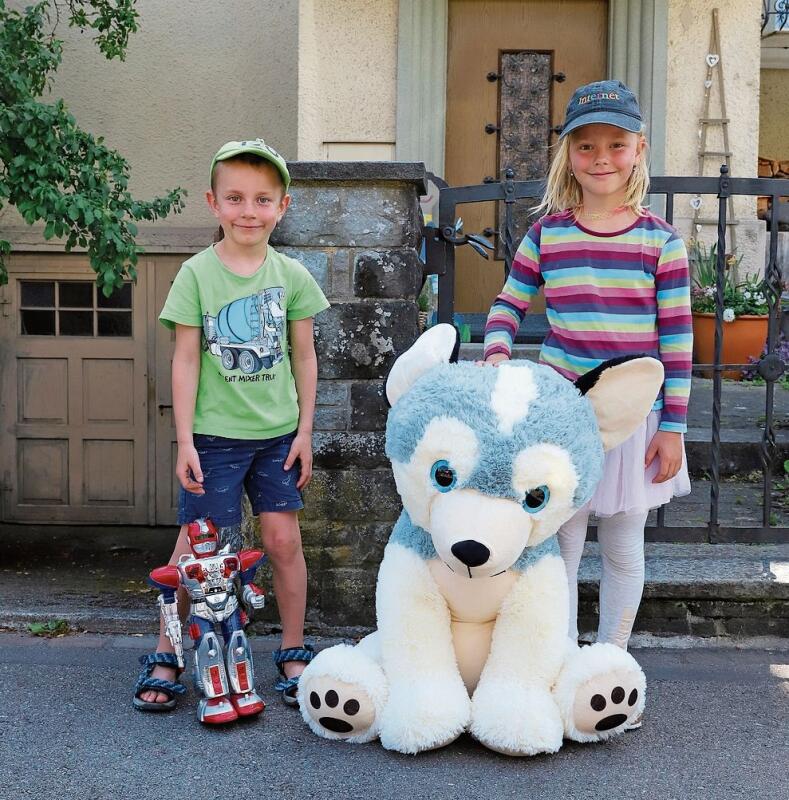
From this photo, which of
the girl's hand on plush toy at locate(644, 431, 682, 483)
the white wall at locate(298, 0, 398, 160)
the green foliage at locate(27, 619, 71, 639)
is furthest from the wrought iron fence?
the white wall at locate(298, 0, 398, 160)

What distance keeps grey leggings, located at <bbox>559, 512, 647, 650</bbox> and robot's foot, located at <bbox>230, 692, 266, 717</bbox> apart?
0.89 metres

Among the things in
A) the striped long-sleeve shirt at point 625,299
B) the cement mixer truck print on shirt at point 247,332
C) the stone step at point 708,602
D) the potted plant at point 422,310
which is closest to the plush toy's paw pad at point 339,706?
the cement mixer truck print on shirt at point 247,332

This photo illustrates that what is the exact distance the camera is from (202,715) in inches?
109

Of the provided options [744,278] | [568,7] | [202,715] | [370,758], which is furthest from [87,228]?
[744,278]

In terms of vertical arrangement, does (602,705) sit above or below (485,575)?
below

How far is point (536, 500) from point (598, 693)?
508 millimetres

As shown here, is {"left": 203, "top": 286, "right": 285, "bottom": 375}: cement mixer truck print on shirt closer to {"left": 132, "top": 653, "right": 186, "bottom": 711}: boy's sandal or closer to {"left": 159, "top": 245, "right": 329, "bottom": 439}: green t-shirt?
{"left": 159, "top": 245, "right": 329, "bottom": 439}: green t-shirt

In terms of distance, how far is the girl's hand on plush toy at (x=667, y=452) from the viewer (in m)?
2.79

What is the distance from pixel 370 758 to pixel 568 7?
5.77m

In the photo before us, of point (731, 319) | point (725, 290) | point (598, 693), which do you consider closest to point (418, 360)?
point (598, 693)

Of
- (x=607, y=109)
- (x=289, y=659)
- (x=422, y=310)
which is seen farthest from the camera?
(x=422, y=310)

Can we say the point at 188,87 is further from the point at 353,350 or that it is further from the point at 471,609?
the point at 471,609

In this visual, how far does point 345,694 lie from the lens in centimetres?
259

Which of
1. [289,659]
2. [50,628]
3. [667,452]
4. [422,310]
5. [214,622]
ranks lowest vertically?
[50,628]
